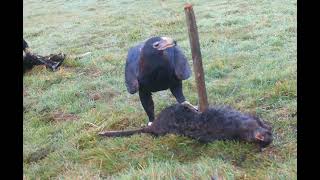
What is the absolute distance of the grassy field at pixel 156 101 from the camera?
15.6 ft

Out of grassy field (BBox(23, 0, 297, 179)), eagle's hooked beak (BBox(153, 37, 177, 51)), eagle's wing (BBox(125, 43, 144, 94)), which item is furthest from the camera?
eagle's wing (BBox(125, 43, 144, 94))

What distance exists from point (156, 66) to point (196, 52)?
444 mm

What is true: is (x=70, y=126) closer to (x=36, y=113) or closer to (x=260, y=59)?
(x=36, y=113)

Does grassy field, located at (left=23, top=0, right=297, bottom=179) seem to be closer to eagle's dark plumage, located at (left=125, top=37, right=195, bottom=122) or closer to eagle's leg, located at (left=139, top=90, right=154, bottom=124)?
eagle's leg, located at (left=139, top=90, right=154, bottom=124)

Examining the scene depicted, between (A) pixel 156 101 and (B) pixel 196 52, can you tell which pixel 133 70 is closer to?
(B) pixel 196 52

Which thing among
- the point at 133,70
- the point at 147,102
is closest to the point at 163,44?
the point at 133,70

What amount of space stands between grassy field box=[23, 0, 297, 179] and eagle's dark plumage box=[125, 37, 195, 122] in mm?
549

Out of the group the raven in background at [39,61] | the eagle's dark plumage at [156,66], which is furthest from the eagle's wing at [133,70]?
the raven in background at [39,61]

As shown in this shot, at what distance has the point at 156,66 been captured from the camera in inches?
208

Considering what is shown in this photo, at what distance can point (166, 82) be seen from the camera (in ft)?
17.9

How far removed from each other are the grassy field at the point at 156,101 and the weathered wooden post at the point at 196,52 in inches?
17.0

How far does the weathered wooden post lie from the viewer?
5.00 meters

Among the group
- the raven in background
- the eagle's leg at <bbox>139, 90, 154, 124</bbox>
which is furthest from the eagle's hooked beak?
the raven in background
